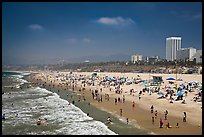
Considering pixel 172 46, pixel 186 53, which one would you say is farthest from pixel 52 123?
pixel 172 46

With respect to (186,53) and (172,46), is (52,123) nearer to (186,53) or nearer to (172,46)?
(186,53)

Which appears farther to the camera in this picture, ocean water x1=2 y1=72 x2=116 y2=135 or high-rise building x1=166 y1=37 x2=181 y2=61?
high-rise building x1=166 y1=37 x2=181 y2=61

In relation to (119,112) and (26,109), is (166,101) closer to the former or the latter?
(119,112)

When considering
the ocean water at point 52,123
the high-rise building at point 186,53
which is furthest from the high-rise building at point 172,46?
the ocean water at point 52,123

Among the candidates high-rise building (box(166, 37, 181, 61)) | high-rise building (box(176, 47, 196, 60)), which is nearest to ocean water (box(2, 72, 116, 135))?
high-rise building (box(176, 47, 196, 60))

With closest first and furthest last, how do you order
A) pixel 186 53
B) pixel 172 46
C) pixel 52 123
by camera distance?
pixel 52 123, pixel 186 53, pixel 172 46

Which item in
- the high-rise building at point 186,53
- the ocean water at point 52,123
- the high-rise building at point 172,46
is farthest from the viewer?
the high-rise building at point 172,46

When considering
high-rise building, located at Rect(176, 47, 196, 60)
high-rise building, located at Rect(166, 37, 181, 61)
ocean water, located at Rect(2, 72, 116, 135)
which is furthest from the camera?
high-rise building, located at Rect(166, 37, 181, 61)

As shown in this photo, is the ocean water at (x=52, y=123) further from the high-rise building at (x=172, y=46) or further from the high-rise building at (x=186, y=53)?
the high-rise building at (x=172, y=46)

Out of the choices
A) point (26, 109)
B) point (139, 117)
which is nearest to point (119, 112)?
point (139, 117)

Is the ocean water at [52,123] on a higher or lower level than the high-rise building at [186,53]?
lower

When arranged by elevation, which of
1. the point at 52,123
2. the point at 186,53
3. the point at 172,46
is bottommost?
the point at 52,123

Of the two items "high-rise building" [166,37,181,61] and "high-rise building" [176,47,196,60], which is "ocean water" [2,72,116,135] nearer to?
"high-rise building" [176,47,196,60]
